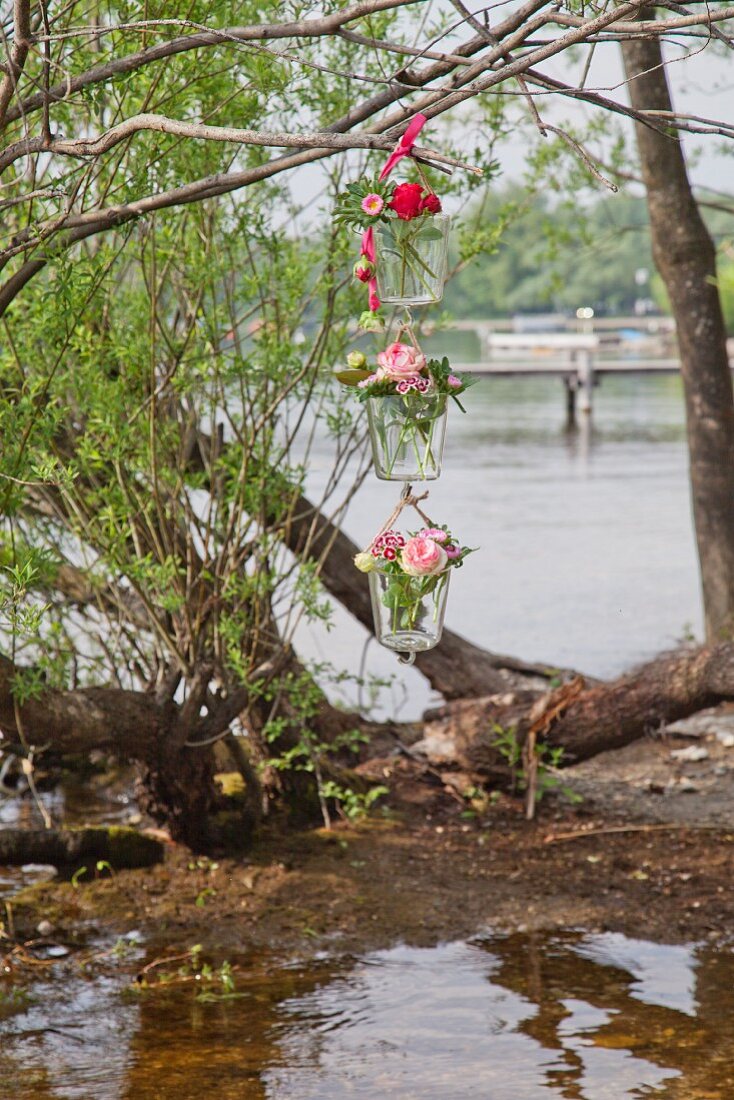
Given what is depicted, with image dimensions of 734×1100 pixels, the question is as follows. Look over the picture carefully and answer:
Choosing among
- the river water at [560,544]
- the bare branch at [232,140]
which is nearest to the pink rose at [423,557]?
the bare branch at [232,140]

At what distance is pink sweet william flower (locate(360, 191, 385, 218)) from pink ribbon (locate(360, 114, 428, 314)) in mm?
56

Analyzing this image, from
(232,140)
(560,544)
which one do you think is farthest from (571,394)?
(232,140)

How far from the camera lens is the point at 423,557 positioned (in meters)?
3.02

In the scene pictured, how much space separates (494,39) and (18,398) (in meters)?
2.71

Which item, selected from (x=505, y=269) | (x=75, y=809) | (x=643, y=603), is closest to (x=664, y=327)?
(x=505, y=269)

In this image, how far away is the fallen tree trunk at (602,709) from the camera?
5633 millimetres

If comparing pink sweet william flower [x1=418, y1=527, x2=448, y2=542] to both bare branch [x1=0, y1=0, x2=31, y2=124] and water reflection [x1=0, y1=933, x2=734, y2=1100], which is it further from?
water reflection [x1=0, y1=933, x2=734, y2=1100]

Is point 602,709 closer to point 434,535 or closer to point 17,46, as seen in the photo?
point 434,535

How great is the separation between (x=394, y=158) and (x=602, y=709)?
3.43 meters

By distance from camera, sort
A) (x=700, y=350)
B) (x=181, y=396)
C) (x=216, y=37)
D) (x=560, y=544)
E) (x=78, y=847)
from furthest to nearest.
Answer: (x=560, y=544) < (x=700, y=350) < (x=78, y=847) < (x=181, y=396) < (x=216, y=37)

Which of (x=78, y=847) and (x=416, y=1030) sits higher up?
(x=78, y=847)

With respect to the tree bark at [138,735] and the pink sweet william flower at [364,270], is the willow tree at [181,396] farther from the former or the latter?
the pink sweet william flower at [364,270]

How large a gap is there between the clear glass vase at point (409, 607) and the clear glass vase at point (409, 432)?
0.79 ft

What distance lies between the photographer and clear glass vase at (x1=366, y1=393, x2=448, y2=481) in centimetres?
303
